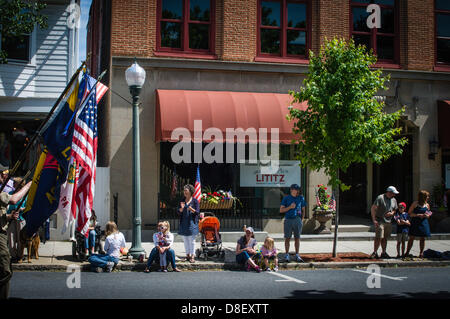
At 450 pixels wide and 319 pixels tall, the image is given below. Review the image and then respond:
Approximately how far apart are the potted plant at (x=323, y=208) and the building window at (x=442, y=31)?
6.80 m

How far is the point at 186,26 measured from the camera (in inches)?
615

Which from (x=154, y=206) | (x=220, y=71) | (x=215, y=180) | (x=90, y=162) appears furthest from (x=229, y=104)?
(x=90, y=162)

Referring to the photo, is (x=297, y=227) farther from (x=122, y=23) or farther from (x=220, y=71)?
(x=122, y=23)

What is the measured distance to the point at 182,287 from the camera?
867 centimetres

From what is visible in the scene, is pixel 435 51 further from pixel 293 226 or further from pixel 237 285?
pixel 237 285

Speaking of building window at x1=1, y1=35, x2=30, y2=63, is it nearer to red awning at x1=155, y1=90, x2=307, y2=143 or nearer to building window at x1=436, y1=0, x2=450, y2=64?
red awning at x1=155, y1=90, x2=307, y2=143

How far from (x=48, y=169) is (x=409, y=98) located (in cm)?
1337

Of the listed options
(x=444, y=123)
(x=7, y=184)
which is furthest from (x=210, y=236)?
(x=444, y=123)

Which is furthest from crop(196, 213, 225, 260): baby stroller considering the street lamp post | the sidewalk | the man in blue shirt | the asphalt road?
the man in blue shirt

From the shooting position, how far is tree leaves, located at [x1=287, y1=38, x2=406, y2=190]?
1159 cm

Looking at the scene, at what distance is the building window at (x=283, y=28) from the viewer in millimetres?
16266

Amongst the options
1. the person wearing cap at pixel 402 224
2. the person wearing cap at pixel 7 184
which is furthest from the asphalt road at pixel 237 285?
the person wearing cap at pixel 7 184

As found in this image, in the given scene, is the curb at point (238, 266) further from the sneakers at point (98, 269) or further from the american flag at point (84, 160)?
the american flag at point (84, 160)

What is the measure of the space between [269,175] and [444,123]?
660 cm
